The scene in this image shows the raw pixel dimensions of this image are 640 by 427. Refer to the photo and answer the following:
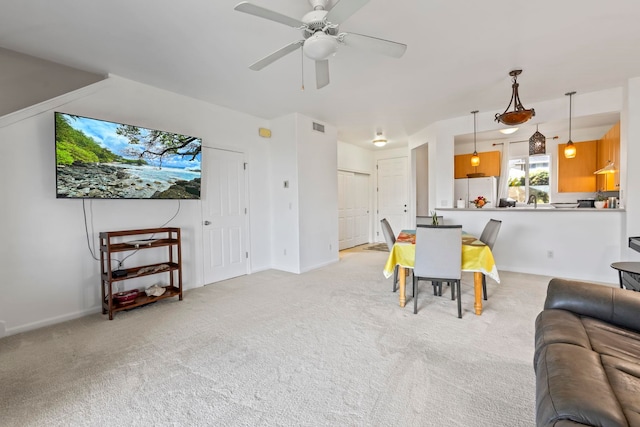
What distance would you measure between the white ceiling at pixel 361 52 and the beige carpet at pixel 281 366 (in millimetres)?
2673

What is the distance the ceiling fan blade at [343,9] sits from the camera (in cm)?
165

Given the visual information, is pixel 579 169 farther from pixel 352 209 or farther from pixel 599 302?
pixel 599 302

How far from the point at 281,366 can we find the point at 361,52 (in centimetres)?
289

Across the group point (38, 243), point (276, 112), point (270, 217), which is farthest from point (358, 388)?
point (276, 112)

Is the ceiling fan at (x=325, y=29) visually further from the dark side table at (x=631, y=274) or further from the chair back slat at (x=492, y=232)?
the dark side table at (x=631, y=274)

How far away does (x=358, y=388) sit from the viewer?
5.94 feet

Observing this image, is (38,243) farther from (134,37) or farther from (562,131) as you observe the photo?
(562,131)

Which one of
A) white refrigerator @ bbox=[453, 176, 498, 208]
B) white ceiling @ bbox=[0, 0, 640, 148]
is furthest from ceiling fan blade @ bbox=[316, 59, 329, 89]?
white refrigerator @ bbox=[453, 176, 498, 208]

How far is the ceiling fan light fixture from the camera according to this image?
1900 mm

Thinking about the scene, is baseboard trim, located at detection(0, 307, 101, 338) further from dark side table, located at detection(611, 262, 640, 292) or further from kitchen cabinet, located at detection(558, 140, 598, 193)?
kitchen cabinet, located at detection(558, 140, 598, 193)

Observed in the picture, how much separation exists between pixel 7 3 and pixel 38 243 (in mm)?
2056

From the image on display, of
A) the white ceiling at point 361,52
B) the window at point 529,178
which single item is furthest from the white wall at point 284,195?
the window at point 529,178

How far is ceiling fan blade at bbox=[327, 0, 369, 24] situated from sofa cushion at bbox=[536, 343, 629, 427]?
6.80 ft

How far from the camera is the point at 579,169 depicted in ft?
17.9
